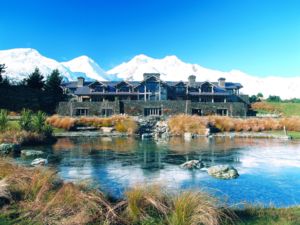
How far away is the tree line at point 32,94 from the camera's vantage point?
187 ft

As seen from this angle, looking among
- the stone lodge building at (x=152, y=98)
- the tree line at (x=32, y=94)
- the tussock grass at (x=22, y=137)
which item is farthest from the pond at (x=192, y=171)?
the tree line at (x=32, y=94)

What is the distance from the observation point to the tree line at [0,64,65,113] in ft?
187

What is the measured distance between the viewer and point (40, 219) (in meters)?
8.32

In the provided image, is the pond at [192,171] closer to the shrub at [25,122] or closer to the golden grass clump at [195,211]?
the golden grass clump at [195,211]

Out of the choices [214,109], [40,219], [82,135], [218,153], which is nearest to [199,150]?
[218,153]

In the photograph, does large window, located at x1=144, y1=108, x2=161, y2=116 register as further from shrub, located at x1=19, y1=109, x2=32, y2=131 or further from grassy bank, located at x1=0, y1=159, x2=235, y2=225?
grassy bank, located at x1=0, y1=159, x2=235, y2=225

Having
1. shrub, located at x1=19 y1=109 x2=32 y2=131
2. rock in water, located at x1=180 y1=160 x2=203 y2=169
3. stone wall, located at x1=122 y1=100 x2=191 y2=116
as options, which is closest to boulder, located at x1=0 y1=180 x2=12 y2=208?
rock in water, located at x1=180 y1=160 x2=203 y2=169

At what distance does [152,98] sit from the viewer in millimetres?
65125

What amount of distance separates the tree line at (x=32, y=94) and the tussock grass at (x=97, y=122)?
15730 mm

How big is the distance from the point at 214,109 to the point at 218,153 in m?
33.0

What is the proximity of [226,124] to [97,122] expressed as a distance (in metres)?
→ 15.8

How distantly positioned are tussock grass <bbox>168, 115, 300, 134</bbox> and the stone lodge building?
1251 cm

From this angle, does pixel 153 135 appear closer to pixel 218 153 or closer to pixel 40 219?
pixel 218 153

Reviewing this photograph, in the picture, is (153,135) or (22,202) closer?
(22,202)
